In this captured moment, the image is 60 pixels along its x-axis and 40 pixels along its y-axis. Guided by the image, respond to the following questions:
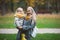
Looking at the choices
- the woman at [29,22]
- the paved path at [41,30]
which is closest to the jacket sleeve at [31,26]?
the woman at [29,22]

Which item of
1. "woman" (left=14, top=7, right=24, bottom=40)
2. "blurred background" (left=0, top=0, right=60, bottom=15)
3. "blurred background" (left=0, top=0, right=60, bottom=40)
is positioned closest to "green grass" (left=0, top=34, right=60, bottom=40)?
"blurred background" (left=0, top=0, right=60, bottom=40)

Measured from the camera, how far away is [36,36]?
2.76 metres

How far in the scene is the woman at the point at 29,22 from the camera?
106 inches

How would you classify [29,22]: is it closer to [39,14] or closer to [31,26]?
[31,26]

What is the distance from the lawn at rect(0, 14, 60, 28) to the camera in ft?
9.04

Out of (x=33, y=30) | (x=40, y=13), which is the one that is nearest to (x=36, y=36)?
(x=33, y=30)

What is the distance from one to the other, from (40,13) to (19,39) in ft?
1.27

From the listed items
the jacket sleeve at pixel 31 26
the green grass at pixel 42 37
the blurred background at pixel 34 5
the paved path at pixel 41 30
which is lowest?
the green grass at pixel 42 37

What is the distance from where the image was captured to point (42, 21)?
276 cm

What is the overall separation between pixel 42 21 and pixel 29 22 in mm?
164

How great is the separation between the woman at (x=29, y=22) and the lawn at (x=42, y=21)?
0.08m

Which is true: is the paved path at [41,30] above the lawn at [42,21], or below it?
below

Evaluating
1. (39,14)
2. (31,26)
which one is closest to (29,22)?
(31,26)

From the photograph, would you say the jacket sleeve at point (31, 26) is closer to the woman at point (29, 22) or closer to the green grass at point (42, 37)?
the woman at point (29, 22)
